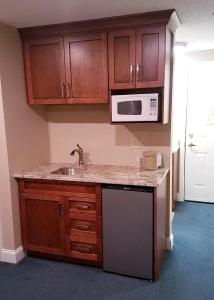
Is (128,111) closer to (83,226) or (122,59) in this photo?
(122,59)

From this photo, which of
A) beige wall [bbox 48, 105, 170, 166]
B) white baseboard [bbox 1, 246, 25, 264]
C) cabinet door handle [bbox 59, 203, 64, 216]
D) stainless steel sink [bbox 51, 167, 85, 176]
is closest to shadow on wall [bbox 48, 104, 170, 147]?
beige wall [bbox 48, 105, 170, 166]

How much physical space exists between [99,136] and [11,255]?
5.13ft

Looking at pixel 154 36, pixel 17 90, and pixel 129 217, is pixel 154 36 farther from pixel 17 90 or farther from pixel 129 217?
pixel 129 217

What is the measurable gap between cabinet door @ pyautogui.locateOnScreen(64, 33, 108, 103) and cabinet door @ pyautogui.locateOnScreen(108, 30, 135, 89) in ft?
0.23

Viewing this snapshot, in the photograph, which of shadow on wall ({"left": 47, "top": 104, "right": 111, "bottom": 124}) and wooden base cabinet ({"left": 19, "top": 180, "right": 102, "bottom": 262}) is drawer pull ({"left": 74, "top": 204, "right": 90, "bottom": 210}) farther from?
shadow on wall ({"left": 47, "top": 104, "right": 111, "bottom": 124})

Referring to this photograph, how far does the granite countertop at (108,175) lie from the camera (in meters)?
2.40

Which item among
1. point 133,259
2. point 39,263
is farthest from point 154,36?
point 39,263

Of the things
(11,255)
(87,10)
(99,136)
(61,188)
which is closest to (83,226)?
(61,188)

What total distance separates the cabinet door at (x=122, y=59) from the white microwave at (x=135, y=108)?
0.12 m

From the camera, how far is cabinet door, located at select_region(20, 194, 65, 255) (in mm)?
2693

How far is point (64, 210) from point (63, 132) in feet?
3.29

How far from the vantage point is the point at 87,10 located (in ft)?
7.43

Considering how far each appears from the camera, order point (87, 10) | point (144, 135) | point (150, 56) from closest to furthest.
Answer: point (87, 10) → point (150, 56) → point (144, 135)

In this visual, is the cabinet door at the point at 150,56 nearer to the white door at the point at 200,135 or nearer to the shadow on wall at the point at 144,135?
the shadow on wall at the point at 144,135
